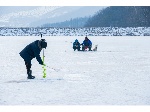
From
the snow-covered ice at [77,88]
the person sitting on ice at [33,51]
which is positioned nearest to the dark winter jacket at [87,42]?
the snow-covered ice at [77,88]

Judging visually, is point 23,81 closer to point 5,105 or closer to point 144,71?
point 5,105

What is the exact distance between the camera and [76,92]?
910 centimetres

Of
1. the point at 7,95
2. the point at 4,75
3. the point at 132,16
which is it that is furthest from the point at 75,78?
the point at 132,16

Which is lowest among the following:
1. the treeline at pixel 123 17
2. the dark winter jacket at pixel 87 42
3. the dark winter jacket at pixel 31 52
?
the dark winter jacket at pixel 87 42

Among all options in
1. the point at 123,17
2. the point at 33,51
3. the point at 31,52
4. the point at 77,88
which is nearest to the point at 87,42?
the point at 31,52

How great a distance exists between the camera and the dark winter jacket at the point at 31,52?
11039 mm

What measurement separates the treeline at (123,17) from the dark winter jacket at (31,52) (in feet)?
457

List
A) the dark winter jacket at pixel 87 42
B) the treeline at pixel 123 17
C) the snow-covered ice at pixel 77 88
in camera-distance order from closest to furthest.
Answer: the snow-covered ice at pixel 77 88
the dark winter jacket at pixel 87 42
the treeline at pixel 123 17

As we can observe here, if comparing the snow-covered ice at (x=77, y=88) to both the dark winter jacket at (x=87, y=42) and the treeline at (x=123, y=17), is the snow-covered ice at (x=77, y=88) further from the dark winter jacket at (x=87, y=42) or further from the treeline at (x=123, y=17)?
the treeline at (x=123, y=17)

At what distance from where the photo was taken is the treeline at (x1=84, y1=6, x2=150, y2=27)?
150875mm

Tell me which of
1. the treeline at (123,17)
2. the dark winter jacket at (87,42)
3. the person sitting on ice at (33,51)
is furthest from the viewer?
the treeline at (123,17)

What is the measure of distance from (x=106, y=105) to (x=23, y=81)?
4302 millimetres

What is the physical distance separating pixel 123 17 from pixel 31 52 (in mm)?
170884
